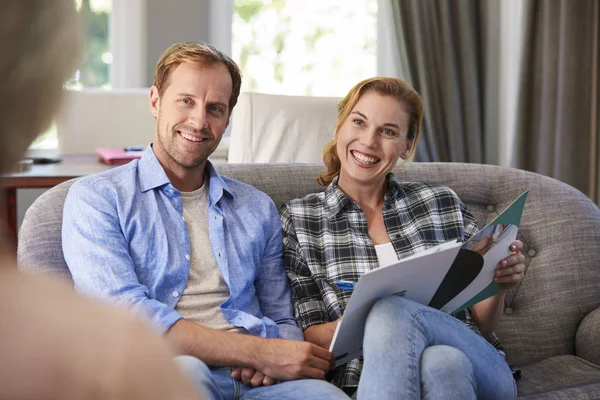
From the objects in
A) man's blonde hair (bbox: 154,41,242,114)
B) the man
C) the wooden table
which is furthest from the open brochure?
the wooden table

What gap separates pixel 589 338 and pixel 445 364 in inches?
27.2

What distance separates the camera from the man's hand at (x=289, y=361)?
5.85ft

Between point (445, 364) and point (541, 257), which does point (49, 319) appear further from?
point (541, 257)

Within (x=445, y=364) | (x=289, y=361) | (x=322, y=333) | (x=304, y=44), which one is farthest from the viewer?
(x=304, y=44)

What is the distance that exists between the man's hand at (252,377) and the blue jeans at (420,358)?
219 millimetres

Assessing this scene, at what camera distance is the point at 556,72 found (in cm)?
442

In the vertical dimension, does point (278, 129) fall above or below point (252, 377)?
above

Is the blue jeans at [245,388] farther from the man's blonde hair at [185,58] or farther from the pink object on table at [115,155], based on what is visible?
the pink object on table at [115,155]

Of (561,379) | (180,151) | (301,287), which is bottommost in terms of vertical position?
(561,379)

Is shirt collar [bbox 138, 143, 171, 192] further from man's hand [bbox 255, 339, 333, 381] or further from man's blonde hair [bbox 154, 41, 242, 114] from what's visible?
man's hand [bbox 255, 339, 333, 381]

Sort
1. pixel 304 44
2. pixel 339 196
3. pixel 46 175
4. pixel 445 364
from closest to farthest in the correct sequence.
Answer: pixel 445 364, pixel 339 196, pixel 46 175, pixel 304 44

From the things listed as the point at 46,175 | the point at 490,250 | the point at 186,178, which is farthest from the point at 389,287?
the point at 46,175

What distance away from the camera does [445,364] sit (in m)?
Result: 1.69

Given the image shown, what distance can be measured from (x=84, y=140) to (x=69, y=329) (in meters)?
3.49
